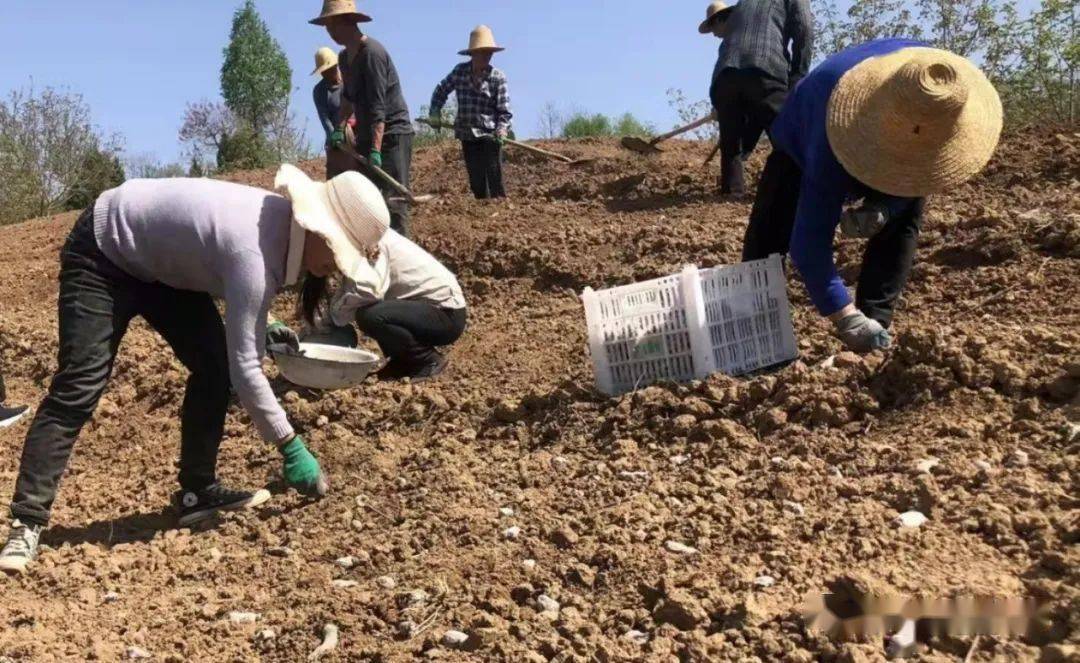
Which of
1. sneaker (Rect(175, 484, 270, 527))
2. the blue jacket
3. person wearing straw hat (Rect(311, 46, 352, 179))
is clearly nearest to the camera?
the blue jacket

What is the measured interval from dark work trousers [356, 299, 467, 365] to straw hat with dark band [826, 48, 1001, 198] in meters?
2.02

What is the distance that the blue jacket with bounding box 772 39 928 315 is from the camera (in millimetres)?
3354

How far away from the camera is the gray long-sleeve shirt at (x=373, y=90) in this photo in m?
6.05

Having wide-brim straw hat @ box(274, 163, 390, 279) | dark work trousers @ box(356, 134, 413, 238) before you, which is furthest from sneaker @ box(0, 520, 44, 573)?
dark work trousers @ box(356, 134, 413, 238)

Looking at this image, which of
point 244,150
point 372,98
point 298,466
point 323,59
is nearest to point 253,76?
point 244,150

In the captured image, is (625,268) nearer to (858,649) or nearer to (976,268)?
(976,268)

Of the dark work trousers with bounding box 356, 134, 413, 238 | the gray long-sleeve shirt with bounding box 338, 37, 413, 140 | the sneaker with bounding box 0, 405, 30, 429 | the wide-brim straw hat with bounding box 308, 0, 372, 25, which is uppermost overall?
the wide-brim straw hat with bounding box 308, 0, 372, 25

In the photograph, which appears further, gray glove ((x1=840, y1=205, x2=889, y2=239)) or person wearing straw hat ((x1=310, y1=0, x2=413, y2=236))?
person wearing straw hat ((x1=310, y1=0, x2=413, y2=236))

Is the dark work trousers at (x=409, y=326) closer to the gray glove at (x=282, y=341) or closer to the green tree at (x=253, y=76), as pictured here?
the gray glove at (x=282, y=341)

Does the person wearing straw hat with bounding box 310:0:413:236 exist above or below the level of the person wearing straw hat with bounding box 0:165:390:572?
above

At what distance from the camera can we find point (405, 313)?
15.1ft

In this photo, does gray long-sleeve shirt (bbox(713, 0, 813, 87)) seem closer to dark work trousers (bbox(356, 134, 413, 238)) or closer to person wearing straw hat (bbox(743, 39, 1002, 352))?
dark work trousers (bbox(356, 134, 413, 238))

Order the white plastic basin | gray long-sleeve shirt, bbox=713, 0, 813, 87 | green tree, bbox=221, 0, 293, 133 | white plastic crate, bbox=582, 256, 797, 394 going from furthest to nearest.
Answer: green tree, bbox=221, 0, 293, 133 → gray long-sleeve shirt, bbox=713, 0, 813, 87 → the white plastic basin → white plastic crate, bbox=582, 256, 797, 394

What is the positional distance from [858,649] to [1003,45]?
7.98 m
